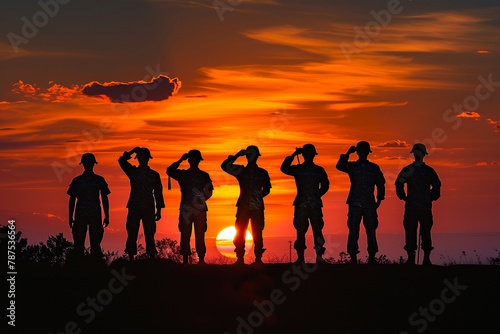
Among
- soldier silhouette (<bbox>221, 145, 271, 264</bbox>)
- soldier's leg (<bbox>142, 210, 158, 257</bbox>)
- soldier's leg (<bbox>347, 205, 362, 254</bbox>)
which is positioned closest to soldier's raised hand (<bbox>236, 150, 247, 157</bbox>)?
soldier silhouette (<bbox>221, 145, 271, 264</bbox>)

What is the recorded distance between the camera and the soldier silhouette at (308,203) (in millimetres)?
22000

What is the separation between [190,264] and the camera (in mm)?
22703

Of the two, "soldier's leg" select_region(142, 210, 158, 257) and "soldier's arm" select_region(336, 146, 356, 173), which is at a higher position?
"soldier's arm" select_region(336, 146, 356, 173)

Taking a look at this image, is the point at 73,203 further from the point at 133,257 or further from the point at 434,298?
the point at 434,298

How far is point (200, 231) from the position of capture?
74.3 ft

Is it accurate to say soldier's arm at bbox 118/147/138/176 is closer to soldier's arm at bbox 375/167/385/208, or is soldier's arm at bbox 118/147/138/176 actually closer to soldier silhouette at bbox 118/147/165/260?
soldier silhouette at bbox 118/147/165/260

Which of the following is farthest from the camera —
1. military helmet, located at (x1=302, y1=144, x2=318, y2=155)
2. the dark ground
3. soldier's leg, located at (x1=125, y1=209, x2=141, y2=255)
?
soldier's leg, located at (x1=125, y1=209, x2=141, y2=255)

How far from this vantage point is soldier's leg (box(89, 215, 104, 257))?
23.1 m

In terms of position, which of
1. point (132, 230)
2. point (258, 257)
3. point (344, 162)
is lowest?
point (258, 257)

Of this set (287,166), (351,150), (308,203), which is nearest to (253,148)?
(287,166)

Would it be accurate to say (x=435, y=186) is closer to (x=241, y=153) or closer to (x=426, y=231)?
(x=426, y=231)

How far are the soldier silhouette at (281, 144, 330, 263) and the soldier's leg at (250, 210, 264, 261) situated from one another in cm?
96

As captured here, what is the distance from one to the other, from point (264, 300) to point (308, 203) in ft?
13.2

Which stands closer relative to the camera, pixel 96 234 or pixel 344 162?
pixel 344 162
